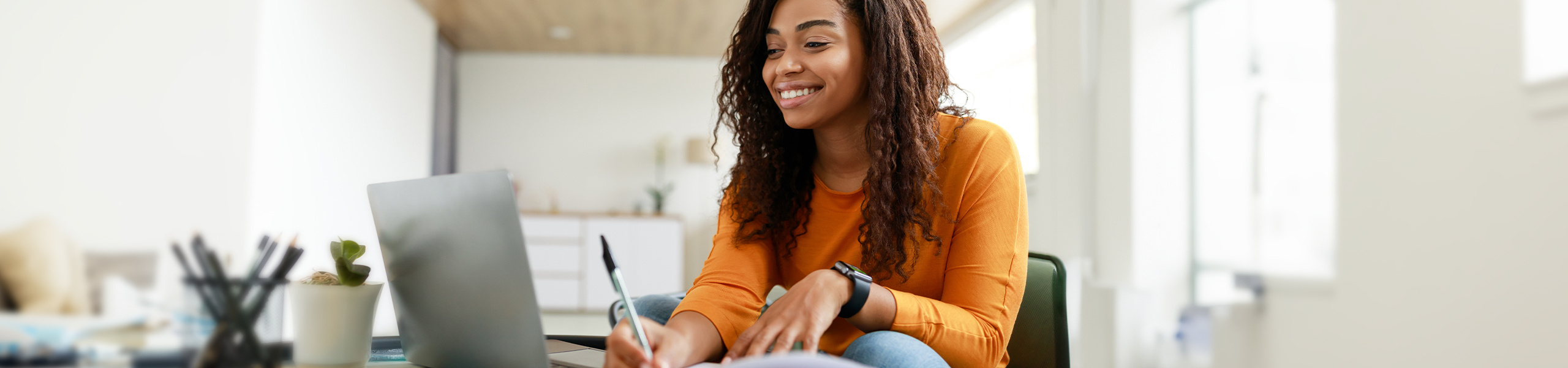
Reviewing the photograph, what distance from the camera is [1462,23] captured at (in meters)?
1.88

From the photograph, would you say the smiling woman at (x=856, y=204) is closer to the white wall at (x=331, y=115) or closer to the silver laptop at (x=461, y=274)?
the silver laptop at (x=461, y=274)

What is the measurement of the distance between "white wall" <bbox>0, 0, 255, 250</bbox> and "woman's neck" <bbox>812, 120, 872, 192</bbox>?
183cm

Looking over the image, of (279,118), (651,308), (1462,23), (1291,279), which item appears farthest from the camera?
(279,118)

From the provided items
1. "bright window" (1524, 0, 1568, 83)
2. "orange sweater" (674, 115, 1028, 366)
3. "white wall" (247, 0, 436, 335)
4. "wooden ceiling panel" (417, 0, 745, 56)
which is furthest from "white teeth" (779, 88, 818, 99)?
"wooden ceiling panel" (417, 0, 745, 56)

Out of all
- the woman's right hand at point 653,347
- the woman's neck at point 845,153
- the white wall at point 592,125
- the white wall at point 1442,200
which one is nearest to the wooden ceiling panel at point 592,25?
the white wall at point 592,125

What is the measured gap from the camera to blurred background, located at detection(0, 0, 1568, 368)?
178 cm

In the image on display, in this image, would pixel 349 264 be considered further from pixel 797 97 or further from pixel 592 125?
pixel 592 125

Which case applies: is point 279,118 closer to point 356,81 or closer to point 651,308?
point 356,81

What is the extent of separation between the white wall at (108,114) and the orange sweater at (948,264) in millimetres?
1763

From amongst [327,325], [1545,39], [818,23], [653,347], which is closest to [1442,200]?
[1545,39]

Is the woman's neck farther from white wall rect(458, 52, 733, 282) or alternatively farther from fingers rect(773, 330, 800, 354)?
white wall rect(458, 52, 733, 282)

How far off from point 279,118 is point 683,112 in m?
3.61

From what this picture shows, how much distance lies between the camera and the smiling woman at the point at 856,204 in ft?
2.87

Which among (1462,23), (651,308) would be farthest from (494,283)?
(1462,23)
